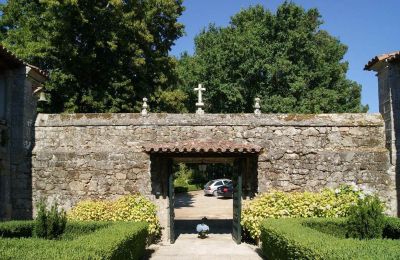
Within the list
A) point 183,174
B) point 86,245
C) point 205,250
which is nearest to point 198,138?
point 205,250

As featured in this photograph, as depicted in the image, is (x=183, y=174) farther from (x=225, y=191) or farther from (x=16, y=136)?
(x=16, y=136)

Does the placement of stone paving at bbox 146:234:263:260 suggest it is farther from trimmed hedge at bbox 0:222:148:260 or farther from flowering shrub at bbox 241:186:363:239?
trimmed hedge at bbox 0:222:148:260

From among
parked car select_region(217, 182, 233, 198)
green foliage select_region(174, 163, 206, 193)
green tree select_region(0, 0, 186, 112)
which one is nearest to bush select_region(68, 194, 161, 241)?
green tree select_region(0, 0, 186, 112)

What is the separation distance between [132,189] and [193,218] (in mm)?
6599

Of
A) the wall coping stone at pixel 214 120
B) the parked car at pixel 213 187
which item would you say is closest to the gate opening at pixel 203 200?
the parked car at pixel 213 187

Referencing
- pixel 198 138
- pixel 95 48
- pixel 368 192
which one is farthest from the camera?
pixel 95 48

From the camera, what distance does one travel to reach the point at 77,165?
1253 centimetres

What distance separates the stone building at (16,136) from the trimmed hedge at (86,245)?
11.6 ft

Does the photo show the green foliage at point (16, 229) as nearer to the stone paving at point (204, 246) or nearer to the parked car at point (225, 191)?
the stone paving at point (204, 246)

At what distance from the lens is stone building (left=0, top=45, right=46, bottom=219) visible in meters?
11.9

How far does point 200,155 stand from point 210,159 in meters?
0.89

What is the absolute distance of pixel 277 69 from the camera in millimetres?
27109

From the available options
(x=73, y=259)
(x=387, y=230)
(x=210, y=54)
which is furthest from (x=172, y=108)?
(x=73, y=259)

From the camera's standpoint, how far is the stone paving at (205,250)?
10539mm
